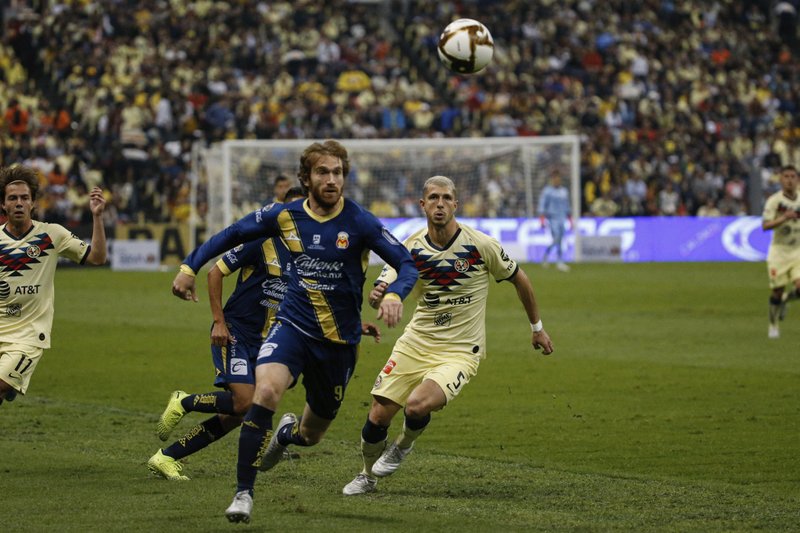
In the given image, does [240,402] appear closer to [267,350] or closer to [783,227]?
[267,350]

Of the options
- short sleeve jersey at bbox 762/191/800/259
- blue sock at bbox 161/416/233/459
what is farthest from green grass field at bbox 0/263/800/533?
short sleeve jersey at bbox 762/191/800/259

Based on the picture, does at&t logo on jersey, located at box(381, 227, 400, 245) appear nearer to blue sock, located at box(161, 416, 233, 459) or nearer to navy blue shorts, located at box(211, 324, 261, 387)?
navy blue shorts, located at box(211, 324, 261, 387)

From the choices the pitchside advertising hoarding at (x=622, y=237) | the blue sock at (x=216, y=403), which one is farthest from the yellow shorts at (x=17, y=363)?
the pitchside advertising hoarding at (x=622, y=237)

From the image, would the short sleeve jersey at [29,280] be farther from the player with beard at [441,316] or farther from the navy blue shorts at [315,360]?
the player with beard at [441,316]

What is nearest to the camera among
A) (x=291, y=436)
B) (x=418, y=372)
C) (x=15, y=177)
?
(x=291, y=436)

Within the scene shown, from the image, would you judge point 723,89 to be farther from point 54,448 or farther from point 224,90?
point 54,448

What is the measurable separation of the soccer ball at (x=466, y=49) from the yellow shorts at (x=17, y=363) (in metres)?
5.45

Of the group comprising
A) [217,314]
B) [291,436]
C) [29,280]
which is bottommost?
[291,436]

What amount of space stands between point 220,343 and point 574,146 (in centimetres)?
2738

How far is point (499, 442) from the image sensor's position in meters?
11.4

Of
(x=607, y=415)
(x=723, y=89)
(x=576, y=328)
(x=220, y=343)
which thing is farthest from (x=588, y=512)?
(x=723, y=89)

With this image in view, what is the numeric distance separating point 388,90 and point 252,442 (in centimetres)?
3312

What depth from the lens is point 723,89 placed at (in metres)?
42.4

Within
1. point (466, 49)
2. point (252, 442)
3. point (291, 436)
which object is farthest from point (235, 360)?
point (466, 49)
